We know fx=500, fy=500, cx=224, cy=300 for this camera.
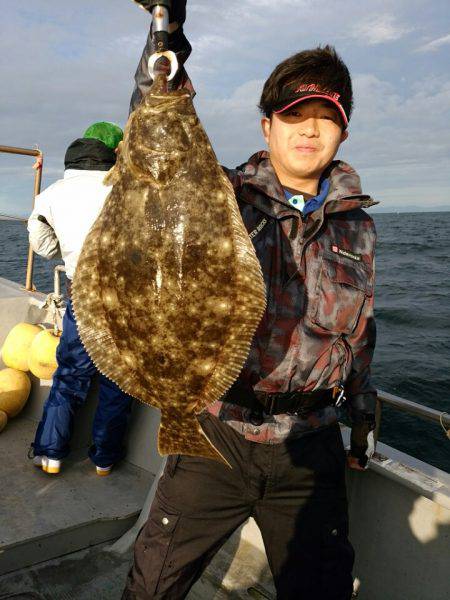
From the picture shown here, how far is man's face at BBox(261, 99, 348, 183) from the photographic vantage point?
2.28 metres

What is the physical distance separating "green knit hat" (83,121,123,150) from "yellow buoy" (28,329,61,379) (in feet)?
6.38

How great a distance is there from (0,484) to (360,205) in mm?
3339

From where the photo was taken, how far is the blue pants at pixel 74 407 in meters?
Result: 3.92

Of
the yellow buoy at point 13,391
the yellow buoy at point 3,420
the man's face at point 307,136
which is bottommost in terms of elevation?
the yellow buoy at point 3,420

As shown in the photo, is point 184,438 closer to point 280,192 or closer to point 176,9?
point 280,192

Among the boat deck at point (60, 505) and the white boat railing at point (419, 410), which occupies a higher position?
the white boat railing at point (419, 410)

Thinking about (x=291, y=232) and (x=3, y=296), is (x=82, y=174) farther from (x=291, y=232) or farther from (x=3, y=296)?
(x=3, y=296)

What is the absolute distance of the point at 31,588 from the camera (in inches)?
118

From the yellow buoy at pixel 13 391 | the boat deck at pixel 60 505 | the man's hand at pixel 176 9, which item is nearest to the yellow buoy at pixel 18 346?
the yellow buoy at pixel 13 391

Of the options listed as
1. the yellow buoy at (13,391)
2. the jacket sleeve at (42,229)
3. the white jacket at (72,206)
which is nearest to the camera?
the white jacket at (72,206)

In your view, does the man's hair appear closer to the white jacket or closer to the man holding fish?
the man holding fish

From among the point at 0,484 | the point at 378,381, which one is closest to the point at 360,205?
the point at 0,484

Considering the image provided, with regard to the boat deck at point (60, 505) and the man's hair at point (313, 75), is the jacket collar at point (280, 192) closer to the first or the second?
the man's hair at point (313, 75)

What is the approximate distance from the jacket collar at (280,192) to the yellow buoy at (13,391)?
352 cm
